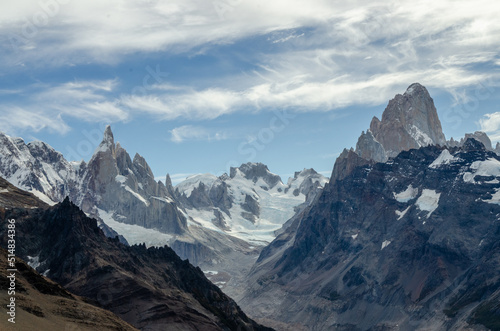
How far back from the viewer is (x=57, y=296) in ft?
470

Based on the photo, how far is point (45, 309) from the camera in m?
129

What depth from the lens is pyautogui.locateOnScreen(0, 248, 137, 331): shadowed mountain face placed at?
116125 millimetres

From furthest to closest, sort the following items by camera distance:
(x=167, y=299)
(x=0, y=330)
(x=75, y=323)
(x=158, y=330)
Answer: (x=167, y=299) → (x=158, y=330) → (x=75, y=323) → (x=0, y=330)

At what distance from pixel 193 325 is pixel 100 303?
26.9 meters


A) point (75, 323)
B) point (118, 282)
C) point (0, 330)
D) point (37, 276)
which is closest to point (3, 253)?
point (37, 276)

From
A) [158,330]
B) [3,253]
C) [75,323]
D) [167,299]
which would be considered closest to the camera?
[75,323]

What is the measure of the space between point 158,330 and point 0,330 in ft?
276

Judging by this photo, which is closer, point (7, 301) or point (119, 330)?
point (7, 301)

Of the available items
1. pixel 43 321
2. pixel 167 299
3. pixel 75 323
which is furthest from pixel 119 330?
pixel 167 299

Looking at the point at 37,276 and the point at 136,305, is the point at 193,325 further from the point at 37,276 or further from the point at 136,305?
the point at 37,276

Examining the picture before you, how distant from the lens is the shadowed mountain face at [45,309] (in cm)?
11612

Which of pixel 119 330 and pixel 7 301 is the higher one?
pixel 7 301

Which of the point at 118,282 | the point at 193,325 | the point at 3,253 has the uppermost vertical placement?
the point at 3,253

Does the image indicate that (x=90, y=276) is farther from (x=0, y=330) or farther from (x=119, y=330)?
(x=0, y=330)
